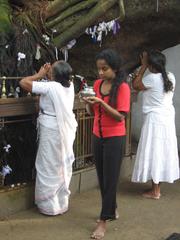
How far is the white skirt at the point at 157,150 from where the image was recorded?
6.31 m

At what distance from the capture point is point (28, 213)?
5508mm

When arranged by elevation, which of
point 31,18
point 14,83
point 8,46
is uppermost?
point 31,18

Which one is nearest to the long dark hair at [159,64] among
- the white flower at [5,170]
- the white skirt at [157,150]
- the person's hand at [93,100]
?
the white skirt at [157,150]

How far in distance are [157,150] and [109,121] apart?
1752mm

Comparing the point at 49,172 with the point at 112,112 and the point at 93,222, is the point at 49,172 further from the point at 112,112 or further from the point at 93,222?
the point at 112,112

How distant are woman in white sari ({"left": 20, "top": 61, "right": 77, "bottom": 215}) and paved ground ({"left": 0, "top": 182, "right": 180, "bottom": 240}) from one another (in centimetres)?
24

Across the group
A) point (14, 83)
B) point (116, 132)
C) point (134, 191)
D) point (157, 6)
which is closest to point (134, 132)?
point (134, 191)

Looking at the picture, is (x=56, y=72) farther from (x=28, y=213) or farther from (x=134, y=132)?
(x=134, y=132)

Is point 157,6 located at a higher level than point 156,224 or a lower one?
higher

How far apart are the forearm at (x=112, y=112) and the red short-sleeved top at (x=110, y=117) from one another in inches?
2.2

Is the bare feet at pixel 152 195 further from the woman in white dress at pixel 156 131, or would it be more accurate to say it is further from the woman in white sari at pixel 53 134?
the woman in white sari at pixel 53 134

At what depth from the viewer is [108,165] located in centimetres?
476

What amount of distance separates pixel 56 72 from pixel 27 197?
150cm

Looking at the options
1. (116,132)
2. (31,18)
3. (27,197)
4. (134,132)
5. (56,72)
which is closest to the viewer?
(116,132)
